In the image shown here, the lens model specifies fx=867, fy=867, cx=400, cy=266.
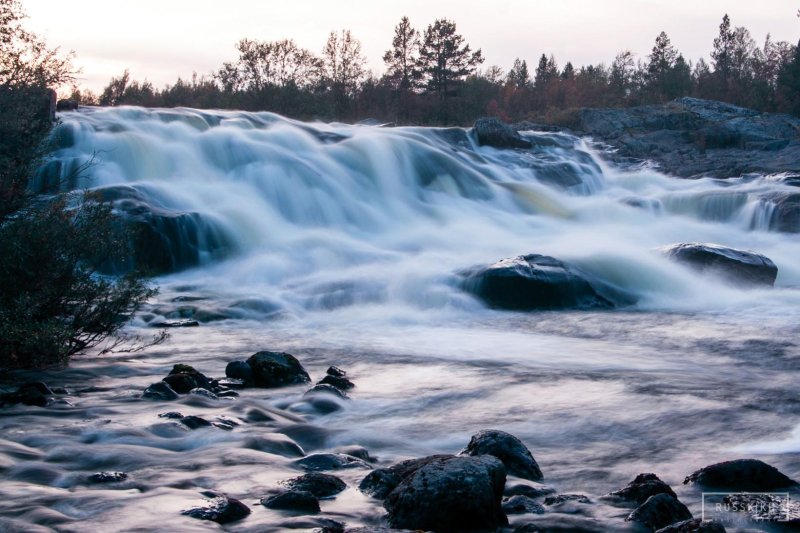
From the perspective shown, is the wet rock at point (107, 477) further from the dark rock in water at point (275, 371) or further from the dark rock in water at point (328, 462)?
the dark rock in water at point (275, 371)

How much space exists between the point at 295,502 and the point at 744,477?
2.59 m

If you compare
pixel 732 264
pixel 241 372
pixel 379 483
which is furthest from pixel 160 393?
pixel 732 264

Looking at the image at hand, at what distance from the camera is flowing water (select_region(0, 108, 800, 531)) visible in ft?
17.8

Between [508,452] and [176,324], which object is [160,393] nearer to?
[508,452]

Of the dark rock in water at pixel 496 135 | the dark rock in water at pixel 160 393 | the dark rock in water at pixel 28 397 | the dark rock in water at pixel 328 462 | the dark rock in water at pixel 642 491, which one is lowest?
the dark rock in water at pixel 328 462

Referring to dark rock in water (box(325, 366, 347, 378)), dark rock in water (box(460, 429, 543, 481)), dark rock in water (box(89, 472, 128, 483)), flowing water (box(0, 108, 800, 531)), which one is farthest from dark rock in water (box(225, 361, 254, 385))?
Result: dark rock in water (box(460, 429, 543, 481))

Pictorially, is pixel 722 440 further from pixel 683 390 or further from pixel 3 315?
pixel 3 315

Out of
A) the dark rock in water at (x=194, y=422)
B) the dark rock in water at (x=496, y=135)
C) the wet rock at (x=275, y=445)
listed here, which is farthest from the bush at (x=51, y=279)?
the dark rock in water at (x=496, y=135)

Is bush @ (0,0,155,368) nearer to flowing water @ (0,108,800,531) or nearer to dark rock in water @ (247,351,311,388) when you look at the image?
flowing water @ (0,108,800,531)

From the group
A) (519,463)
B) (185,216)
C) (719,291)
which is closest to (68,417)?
(519,463)

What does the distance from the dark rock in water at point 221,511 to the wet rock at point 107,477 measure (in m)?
0.73

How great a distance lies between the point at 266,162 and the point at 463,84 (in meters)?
31.3

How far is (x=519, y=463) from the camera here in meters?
5.30

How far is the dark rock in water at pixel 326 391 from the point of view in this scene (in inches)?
291
